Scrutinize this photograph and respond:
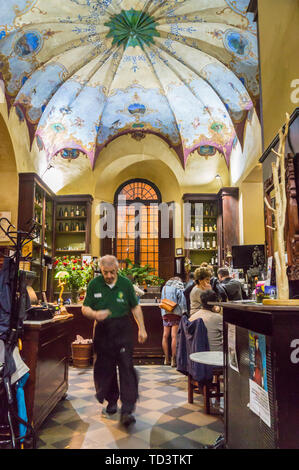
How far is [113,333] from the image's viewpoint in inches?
150

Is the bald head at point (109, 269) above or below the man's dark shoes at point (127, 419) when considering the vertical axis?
above

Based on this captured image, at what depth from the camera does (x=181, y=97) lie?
1032cm

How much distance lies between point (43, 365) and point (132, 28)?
23.6 ft

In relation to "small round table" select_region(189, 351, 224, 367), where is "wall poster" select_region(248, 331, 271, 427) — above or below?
above

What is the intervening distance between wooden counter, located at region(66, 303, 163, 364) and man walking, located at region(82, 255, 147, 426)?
3324mm

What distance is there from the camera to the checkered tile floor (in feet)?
10.8

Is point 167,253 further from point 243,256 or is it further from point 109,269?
point 109,269

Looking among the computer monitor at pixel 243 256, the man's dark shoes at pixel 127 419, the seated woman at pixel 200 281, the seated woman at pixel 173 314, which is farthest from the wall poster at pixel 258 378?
the computer monitor at pixel 243 256

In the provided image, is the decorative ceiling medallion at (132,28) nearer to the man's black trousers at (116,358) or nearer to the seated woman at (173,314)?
the seated woman at (173,314)

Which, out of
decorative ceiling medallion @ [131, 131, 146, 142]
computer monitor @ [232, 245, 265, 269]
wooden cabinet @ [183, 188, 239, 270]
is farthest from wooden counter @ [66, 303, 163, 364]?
decorative ceiling medallion @ [131, 131, 146, 142]

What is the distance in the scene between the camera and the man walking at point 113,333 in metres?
3.81

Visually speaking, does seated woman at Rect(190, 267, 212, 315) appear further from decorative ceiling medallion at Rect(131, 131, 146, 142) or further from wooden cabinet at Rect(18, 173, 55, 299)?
decorative ceiling medallion at Rect(131, 131, 146, 142)

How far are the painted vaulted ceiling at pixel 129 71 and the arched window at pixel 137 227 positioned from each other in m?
1.78

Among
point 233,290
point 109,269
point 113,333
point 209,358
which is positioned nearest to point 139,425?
point 113,333
